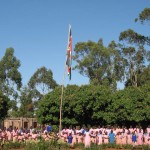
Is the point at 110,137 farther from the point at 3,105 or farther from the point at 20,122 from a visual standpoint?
the point at 20,122

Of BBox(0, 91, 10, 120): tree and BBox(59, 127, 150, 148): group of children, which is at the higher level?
BBox(0, 91, 10, 120): tree

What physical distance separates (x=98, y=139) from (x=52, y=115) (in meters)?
12.3

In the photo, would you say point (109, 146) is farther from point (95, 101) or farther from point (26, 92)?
point (26, 92)

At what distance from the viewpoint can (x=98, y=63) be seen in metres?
53.9

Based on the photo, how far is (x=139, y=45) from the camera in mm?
50062

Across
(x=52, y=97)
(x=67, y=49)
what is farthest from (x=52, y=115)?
(x=67, y=49)

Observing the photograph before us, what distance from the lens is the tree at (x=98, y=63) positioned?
2071 inches

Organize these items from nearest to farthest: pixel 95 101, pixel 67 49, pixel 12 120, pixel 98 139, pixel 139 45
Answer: pixel 98 139 → pixel 67 49 → pixel 95 101 → pixel 139 45 → pixel 12 120

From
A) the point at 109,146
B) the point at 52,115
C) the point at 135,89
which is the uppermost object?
the point at 135,89

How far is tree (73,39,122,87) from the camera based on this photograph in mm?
52594

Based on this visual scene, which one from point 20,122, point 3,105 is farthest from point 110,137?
point 20,122

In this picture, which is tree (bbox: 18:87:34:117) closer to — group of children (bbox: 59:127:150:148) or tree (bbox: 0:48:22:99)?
tree (bbox: 0:48:22:99)

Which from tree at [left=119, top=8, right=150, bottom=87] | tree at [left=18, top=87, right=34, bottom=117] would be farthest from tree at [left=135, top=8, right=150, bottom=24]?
tree at [left=18, top=87, right=34, bottom=117]

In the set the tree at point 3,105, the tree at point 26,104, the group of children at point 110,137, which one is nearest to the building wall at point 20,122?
the tree at point 26,104
